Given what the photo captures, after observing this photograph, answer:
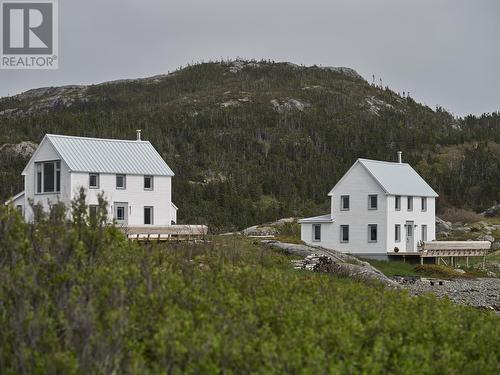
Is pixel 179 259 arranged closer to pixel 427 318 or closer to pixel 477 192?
pixel 427 318

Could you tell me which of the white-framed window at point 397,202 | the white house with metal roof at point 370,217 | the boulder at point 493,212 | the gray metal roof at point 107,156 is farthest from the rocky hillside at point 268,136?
the white-framed window at point 397,202

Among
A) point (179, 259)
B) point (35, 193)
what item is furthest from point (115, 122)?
point (179, 259)

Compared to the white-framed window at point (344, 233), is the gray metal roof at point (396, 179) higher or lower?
higher

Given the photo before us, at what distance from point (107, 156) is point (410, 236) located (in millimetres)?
19553

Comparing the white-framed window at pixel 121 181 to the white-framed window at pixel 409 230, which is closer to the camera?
the white-framed window at pixel 121 181

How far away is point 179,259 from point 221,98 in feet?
400

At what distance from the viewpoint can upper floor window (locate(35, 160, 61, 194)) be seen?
42750mm

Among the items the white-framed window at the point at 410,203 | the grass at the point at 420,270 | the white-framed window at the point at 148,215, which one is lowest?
the grass at the point at 420,270

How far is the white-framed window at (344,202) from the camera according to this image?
49.4 m

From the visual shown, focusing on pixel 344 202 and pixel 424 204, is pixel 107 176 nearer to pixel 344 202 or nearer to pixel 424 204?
Result: pixel 344 202

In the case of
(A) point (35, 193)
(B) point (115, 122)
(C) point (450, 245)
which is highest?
(B) point (115, 122)

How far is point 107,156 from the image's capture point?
44562mm

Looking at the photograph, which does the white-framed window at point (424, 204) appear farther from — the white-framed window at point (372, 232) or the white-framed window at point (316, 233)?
the white-framed window at point (316, 233)

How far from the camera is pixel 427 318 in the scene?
1259 cm
